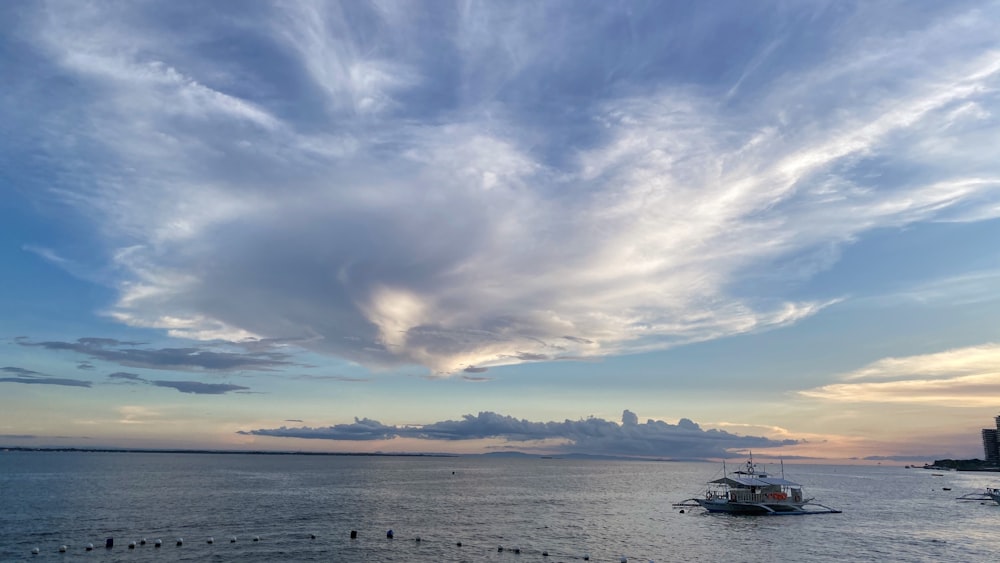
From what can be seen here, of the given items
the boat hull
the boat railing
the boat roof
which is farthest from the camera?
the boat roof

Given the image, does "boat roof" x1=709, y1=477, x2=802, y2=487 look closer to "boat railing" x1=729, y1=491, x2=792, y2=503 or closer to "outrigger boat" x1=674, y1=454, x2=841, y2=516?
"outrigger boat" x1=674, y1=454, x2=841, y2=516

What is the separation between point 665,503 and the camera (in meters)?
154

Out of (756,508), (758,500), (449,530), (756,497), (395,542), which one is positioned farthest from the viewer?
(756,497)

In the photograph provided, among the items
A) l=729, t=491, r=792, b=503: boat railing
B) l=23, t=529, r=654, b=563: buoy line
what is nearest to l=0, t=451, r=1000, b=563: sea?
l=23, t=529, r=654, b=563: buoy line

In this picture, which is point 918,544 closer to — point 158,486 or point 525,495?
point 525,495

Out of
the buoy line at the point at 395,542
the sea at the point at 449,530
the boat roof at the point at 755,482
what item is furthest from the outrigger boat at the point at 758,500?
the buoy line at the point at 395,542

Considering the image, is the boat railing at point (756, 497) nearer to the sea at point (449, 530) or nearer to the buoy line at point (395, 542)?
the sea at point (449, 530)

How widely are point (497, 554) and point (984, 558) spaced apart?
6881 centimetres

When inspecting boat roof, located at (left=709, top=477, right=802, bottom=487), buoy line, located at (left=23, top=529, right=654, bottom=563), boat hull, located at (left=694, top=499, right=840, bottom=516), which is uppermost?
boat roof, located at (left=709, top=477, right=802, bottom=487)

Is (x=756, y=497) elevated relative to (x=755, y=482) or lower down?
lower down

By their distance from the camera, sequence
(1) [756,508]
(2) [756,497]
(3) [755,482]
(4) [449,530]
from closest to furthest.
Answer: (4) [449,530]
(1) [756,508]
(2) [756,497]
(3) [755,482]

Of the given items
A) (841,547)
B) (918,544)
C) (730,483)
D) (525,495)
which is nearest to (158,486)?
(525,495)

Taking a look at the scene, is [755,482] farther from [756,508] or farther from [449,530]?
[449,530]

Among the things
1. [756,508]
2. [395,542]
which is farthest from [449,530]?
[756,508]
